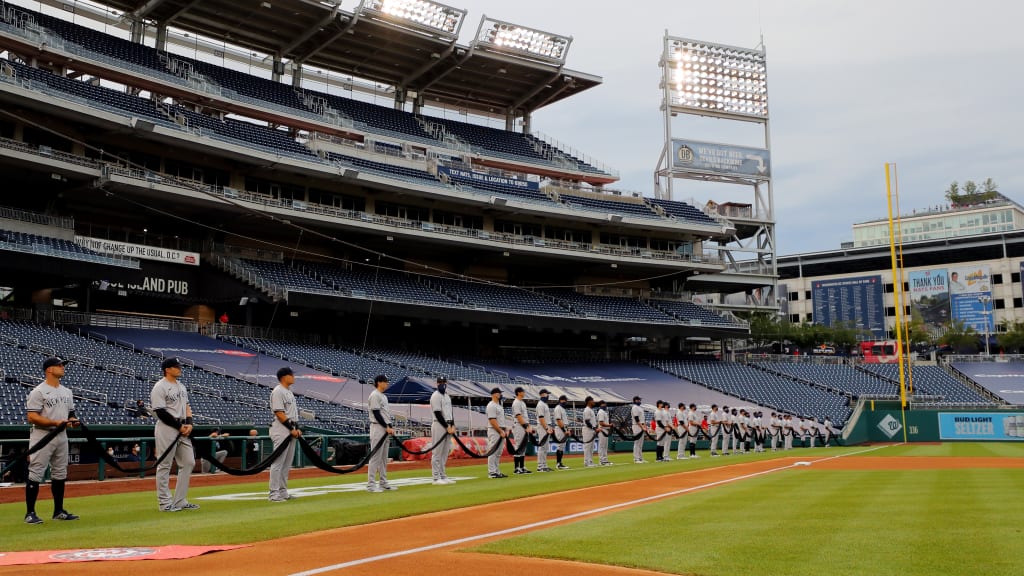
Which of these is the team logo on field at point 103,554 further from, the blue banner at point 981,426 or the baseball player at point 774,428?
the blue banner at point 981,426

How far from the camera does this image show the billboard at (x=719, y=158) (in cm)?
6097

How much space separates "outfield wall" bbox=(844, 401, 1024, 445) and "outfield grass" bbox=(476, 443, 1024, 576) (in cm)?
3609

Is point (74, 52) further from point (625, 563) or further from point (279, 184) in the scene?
point (625, 563)

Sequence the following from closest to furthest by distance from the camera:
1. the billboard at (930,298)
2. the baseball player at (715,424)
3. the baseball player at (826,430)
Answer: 1. the baseball player at (715,424)
2. the baseball player at (826,430)
3. the billboard at (930,298)

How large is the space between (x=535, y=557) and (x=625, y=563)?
2.63ft

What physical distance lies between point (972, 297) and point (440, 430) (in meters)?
74.8

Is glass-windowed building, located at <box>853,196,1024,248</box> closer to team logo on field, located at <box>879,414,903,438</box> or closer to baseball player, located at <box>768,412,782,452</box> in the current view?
team logo on field, located at <box>879,414,903,438</box>

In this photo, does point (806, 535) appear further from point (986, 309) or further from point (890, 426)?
point (986, 309)

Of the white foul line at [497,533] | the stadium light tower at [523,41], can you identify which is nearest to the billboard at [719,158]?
the stadium light tower at [523,41]

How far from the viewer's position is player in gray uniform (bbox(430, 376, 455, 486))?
54.4 ft

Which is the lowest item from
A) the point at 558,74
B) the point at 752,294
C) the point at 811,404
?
the point at 811,404

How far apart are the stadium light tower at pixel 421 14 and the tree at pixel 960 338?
162 ft

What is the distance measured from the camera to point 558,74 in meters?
57.1

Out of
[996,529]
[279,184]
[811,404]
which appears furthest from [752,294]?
Answer: [996,529]
